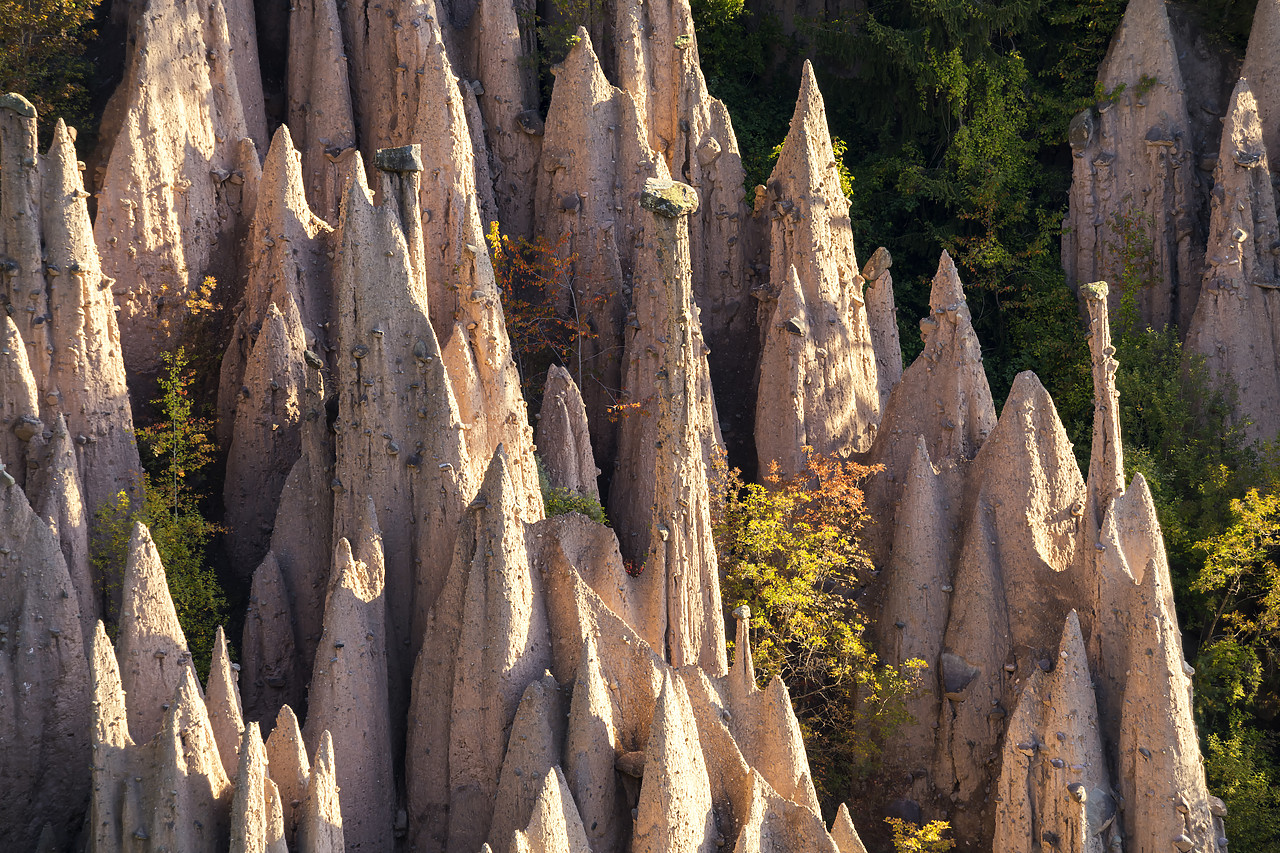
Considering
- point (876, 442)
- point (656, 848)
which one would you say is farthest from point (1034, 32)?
point (656, 848)

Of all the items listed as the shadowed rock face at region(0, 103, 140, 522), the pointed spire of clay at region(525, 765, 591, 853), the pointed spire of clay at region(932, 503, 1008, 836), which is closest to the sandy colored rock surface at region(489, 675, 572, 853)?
the pointed spire of clay at region(525, 765, 591, 853)

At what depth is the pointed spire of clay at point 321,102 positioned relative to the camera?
19.4 m

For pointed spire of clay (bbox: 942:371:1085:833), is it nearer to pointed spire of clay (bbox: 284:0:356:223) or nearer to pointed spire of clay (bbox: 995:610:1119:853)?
pointed spire of clay (bbox: 995:610:1119:853)

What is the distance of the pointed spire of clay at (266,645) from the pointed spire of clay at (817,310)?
723 cm

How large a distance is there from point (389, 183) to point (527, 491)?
4.06 metres

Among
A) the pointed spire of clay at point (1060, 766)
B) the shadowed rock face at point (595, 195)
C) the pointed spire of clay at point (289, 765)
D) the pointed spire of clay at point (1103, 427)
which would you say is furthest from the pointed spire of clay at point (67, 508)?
the pointed spire of clay at point (1103, 427)

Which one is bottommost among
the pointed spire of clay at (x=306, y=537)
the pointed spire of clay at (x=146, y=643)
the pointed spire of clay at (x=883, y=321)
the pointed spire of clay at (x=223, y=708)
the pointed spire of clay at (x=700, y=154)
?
the pointed spire of clay at (x=223, y=708)

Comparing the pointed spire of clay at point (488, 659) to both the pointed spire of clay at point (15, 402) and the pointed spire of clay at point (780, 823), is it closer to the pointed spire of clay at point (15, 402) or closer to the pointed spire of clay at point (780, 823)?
the pointed spire of clay at point (780, 823)

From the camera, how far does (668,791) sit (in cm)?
1229

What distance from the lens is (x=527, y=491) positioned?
15.1 meters

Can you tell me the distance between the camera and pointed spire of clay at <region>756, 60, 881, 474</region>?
61.2ft

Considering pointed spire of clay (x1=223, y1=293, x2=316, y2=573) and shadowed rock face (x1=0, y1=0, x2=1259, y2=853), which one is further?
pointed spire of clay (x1=223, y1=293, x2=316, y2=573)

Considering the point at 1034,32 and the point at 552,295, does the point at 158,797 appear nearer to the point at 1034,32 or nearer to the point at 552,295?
the point at 552,295

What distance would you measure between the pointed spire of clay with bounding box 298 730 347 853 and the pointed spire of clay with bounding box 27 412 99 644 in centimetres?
426
